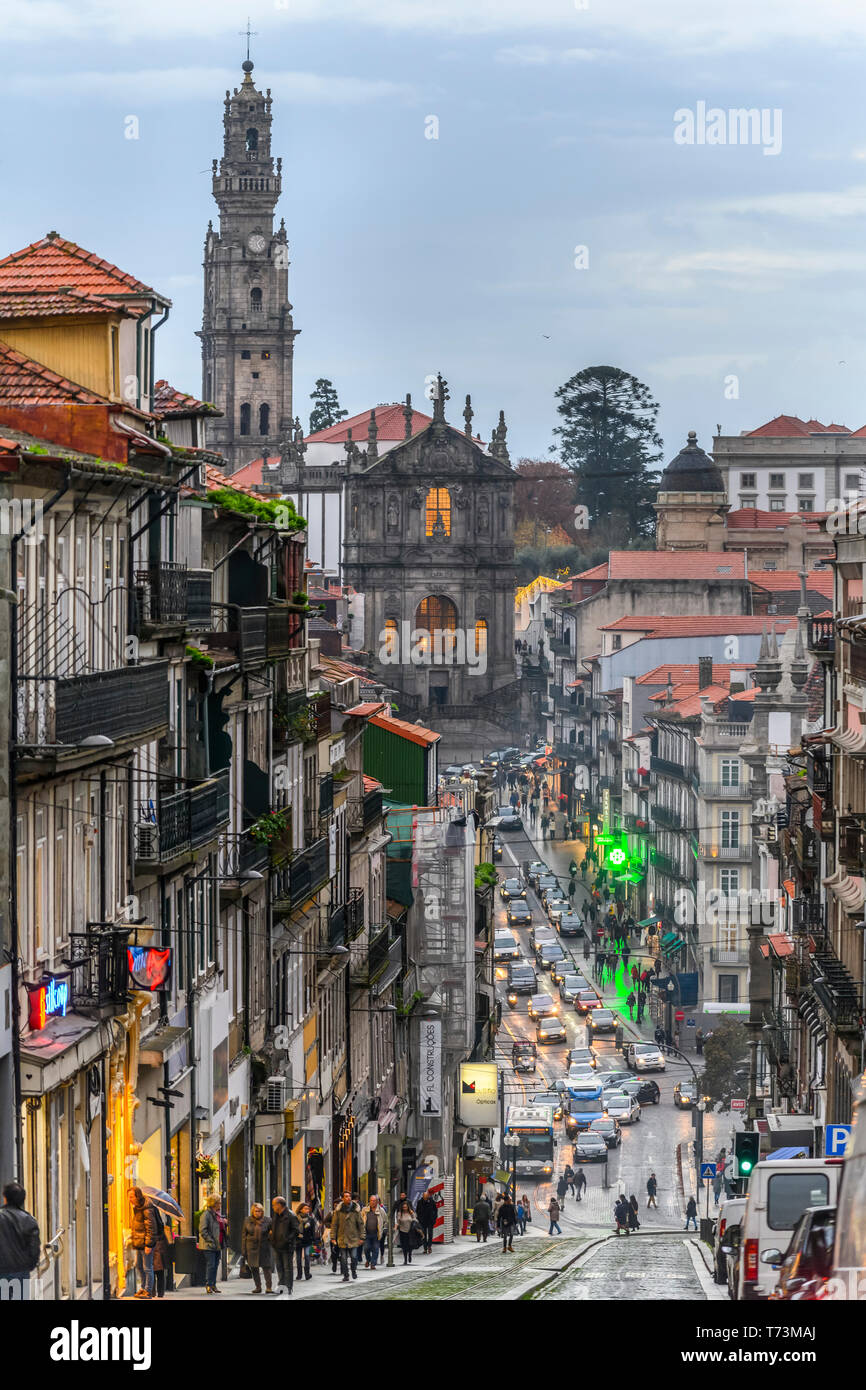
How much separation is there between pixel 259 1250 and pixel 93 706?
6.08 meters

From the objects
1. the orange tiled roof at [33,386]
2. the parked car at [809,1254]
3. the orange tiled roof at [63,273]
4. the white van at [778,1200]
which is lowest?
the white van at [778,1200]

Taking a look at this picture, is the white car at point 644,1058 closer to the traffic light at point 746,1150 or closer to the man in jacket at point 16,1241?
the traffic light at point 746,1150

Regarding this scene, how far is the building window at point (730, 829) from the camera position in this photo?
239 ft

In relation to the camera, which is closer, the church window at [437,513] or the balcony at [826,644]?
the balcony at [826,644]

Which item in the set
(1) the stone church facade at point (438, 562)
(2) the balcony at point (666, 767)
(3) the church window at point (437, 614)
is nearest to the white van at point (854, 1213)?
(2) the balcony at point (666, 767)

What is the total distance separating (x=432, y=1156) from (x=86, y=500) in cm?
2847

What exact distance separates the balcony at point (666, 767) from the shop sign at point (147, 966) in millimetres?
58231

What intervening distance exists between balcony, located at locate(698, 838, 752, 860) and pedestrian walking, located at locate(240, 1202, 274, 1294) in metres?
50.8

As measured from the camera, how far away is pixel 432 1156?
151 feet

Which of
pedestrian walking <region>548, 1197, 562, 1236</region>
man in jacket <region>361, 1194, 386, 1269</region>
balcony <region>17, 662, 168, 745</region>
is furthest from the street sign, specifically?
pedestrian walking <region>548, 1197, 562, 1236</region>

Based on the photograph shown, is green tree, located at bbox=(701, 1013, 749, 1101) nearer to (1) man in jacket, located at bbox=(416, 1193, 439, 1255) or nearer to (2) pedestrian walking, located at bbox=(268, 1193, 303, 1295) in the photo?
(1) man in jacket, located at bbox=(416, 1193, 439, 1255)

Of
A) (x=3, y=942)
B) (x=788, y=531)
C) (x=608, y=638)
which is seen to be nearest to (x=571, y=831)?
(x=608, y=638)

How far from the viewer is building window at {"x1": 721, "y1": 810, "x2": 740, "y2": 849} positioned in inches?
2872

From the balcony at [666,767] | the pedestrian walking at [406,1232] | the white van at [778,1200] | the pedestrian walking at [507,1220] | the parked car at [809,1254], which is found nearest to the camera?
the parked car at [809,1254]
